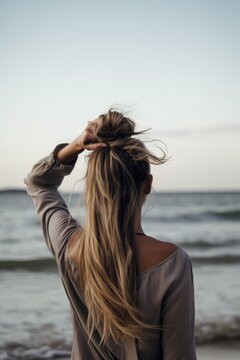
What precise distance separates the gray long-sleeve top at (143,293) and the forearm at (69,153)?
0.02 meters

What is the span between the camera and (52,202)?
1526mm

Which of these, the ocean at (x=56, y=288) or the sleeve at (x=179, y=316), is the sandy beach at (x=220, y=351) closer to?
the ocean at (x=56, y=288)

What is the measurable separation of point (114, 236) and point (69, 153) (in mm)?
334

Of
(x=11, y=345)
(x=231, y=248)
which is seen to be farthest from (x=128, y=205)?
(x=231, y=248)

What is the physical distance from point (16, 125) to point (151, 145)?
1192cm

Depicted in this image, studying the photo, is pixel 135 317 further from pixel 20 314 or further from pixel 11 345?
pixel 20 314

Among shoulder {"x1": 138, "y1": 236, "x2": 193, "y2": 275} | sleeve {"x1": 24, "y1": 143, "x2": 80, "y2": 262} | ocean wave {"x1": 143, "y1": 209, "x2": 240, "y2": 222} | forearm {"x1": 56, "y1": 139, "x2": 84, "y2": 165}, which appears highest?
forearm {"x1": 56, "y1": 139, "x2": 84, "y2": 165}

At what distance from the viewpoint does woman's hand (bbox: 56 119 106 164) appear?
1.40 meters

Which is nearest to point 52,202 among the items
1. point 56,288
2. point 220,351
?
point 220,351

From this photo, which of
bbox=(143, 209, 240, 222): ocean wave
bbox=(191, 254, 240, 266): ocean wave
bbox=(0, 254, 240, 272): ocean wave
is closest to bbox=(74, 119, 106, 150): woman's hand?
bbox=(0, 254, 240, 272): ocean wave

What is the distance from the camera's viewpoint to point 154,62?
9797 mm

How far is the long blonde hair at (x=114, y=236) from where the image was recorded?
51.5 inches

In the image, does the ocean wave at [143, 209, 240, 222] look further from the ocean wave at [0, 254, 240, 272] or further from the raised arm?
the raised arm

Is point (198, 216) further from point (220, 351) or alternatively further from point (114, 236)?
point (114, 236)
